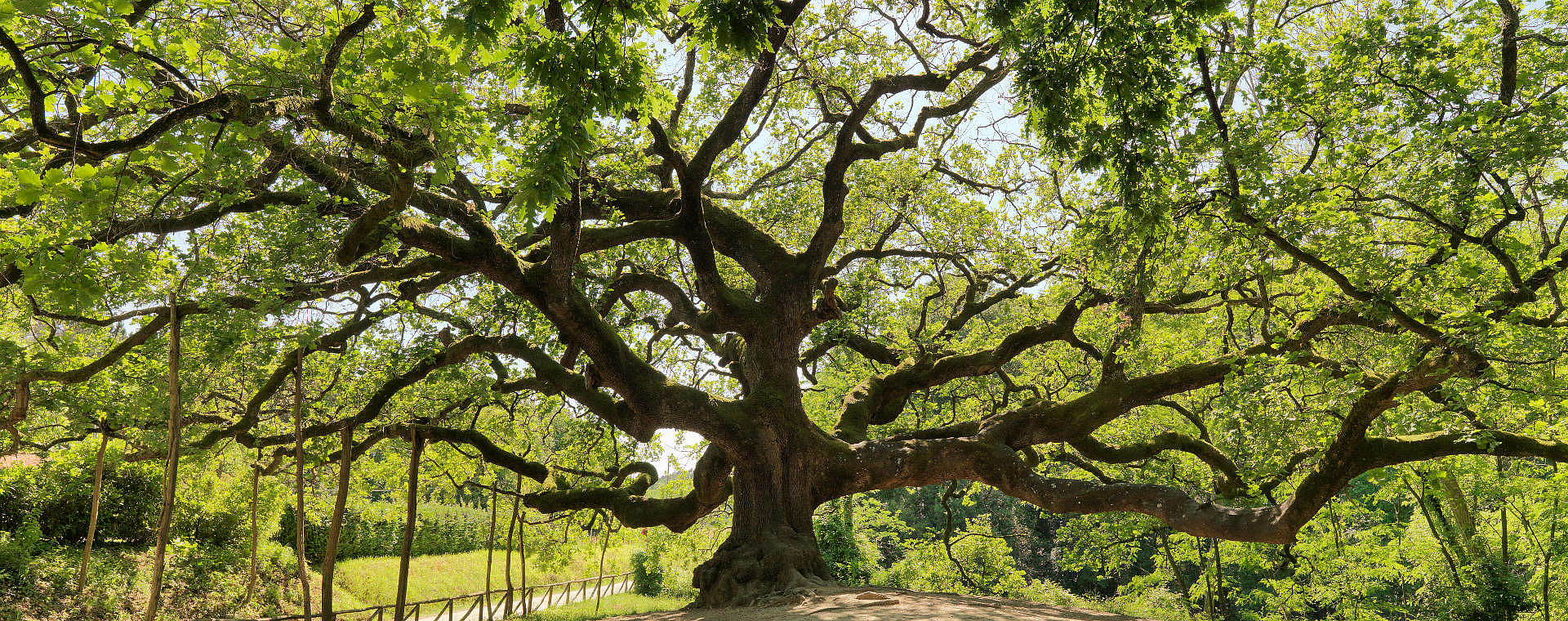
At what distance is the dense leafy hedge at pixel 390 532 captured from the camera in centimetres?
2223

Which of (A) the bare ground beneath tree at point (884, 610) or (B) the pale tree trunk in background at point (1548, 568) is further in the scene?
(B) the pale tree trunk in background at point (1548, 568)

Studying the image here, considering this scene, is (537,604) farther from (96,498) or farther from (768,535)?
(768,535)

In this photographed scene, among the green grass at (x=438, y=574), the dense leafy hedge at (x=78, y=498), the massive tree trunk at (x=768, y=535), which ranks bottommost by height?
the green grass at (x=438, y=574)

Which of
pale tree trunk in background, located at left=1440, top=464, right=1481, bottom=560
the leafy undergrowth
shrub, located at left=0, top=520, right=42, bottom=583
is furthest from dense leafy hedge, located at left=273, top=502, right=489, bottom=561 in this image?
pale tree trunk in background, located at left=1440, top=464, right=1481, bottom=560

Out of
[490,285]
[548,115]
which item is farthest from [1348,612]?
[548,115]

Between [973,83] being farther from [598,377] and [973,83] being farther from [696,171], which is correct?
[598,377]

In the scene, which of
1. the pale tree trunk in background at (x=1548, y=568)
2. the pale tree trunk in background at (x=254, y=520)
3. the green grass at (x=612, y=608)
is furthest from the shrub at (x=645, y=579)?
the pale tree trunk in background at (x=1548, y=568)

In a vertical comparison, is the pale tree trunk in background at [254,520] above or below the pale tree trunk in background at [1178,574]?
above

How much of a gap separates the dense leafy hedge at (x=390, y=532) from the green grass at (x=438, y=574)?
0.57 m

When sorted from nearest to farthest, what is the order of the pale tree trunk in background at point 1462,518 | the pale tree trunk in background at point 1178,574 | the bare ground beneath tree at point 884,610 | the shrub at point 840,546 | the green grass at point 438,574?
the bare ground beneath tree at point 884,610, the pale tree trunk in background at point 1178,574, the pale tree trunk in background at point 1462,518, the shrub at point 840,546, the green grass at point 438,574

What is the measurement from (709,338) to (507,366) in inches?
115

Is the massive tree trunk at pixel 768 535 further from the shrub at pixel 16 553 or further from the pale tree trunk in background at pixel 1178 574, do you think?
the shrub at pixel 16 553

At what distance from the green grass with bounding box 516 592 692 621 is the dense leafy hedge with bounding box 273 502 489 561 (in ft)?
14.1

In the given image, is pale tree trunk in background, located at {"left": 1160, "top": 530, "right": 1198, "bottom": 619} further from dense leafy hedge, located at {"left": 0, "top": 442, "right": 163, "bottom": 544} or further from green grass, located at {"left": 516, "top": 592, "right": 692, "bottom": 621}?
dense leafy hedge, located at {"left": 0, "top": 442, "right": 163, "bottom": 544}
